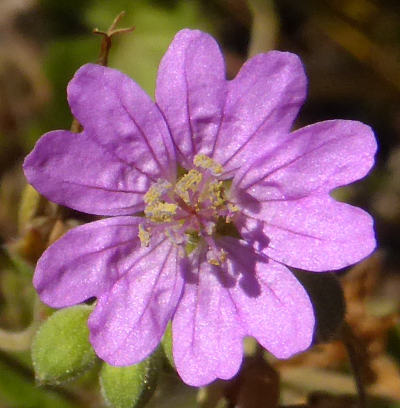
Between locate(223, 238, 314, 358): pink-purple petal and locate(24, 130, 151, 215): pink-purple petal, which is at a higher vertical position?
locate(24, 130, 151, 215): pink-purple petal

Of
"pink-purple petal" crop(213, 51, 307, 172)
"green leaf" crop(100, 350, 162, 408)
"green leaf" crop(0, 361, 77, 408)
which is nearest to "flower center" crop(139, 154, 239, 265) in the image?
"pink-purple petal" crop(213, 51, 307, 172)

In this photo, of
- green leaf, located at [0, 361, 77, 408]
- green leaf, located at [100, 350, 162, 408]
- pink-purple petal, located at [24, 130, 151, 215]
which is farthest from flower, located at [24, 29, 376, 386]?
green leaf, located at [0, 361, 77, 408]

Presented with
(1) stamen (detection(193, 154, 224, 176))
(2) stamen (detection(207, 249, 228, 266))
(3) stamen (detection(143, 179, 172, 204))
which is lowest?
(2) stamen (detection(207, 249, 228, 266))

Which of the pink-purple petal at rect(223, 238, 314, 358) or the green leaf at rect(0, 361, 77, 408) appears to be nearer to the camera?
the pink-purple petal at rect(223, 238, 314, 358)

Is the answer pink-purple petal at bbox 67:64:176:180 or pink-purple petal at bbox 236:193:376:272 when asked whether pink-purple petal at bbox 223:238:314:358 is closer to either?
pink-purple petal at bbox 236:193:376:272

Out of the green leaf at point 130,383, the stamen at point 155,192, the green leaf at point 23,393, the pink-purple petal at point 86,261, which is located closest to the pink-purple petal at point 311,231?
the stamen at point 155,192

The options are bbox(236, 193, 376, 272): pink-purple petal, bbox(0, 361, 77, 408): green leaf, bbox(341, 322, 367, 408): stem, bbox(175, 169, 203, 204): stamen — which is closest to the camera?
bbox(236, 193, 376, 272): pink-purple petal

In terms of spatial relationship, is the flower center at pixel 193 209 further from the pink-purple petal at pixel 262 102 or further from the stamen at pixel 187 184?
the pink-purple petal at pixel 262 102

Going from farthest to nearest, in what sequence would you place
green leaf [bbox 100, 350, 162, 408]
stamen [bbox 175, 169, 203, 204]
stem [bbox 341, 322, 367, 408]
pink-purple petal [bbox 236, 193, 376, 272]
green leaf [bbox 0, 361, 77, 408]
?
green leaf [bbox 0, 361, 77, 408] < stem [bbox 341, 322, 367, 408] < stamen [bbox 175, 169, 203, 204] < green leaf [bbox 100, 350, 162, 408] < pink-purple petal [bbox 236, 193, 376, 272]

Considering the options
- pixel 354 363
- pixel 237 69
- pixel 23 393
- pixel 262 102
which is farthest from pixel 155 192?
pixel 237 69
